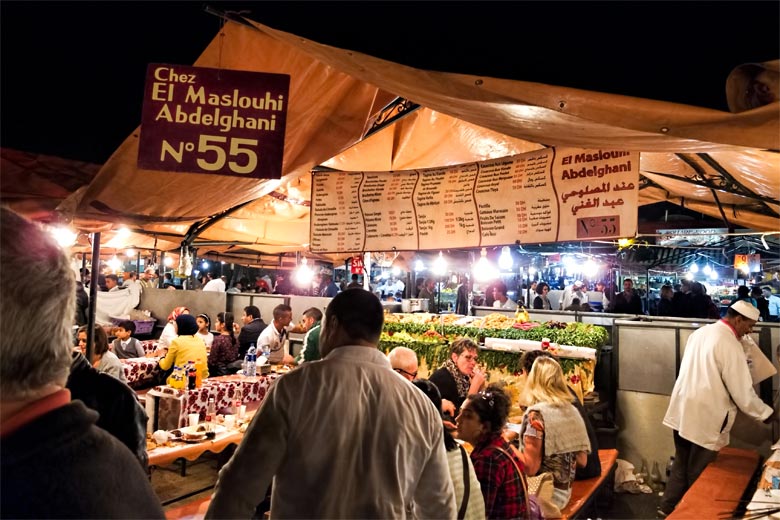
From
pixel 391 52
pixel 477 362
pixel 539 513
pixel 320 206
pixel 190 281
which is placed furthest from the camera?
pixel 190 281

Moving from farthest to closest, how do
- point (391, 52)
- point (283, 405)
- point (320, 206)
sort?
point (320, 206), point (391, 52), point (283, 405)

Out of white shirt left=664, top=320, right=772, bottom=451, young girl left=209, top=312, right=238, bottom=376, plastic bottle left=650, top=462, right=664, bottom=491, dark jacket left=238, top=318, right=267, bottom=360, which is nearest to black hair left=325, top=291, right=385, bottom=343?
white shirt left=664, top=320, right=772, bottom=451

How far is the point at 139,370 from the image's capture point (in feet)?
27.6

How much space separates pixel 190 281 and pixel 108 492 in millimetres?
17654

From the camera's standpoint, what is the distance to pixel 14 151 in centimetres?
531

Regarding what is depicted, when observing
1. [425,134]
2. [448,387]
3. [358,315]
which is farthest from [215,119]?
[448,387]

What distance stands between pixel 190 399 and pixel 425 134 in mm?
4448

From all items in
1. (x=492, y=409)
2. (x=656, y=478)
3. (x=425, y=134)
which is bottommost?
(x=656, y=478)

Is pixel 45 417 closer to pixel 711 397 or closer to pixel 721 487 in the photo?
pixel 721 487

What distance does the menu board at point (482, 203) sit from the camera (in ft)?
13.2

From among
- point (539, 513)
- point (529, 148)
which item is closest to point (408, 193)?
point (529, 148)

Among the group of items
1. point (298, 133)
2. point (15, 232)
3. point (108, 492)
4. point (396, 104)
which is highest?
point (396, 104)

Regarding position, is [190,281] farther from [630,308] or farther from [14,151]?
[630,308]

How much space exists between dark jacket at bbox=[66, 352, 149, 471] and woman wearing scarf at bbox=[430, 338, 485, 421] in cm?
422
